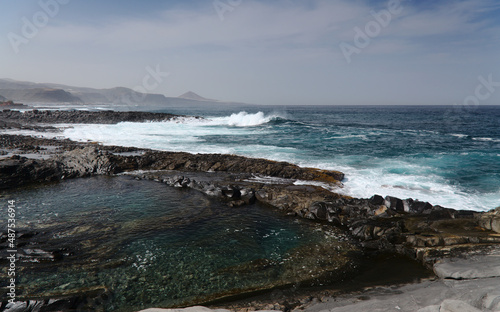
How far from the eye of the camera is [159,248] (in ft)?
27.4

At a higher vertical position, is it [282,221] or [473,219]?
[473,219]

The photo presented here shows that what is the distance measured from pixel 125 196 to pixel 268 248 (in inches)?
329

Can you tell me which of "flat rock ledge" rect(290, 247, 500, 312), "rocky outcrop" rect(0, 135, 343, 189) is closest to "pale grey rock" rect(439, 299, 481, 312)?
"flat rock ledge" rect(290, 247, 500, 312)

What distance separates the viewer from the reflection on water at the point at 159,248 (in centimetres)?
650

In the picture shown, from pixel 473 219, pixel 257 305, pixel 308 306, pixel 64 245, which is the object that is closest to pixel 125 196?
pixel 64 245

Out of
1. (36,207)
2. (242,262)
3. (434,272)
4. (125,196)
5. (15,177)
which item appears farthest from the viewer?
(15,177)

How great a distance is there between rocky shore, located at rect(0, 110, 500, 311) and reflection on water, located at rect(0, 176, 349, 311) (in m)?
0.84

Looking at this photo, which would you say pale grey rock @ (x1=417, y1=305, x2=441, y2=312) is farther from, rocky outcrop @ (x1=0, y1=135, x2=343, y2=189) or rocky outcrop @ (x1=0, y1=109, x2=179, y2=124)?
rocky outcrop @ (x1=0, y1=109, x2=179, y2=124)

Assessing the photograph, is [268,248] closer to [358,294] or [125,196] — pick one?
[358,294]

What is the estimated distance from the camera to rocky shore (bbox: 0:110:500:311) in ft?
24.4

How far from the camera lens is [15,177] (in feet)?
47.6

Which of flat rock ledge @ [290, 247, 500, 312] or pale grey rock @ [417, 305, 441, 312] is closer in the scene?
pale grey rock @ [417, 305, 441, 312]

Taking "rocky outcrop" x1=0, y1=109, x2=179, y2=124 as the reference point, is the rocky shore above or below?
below

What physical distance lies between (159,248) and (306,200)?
6.72 metres
